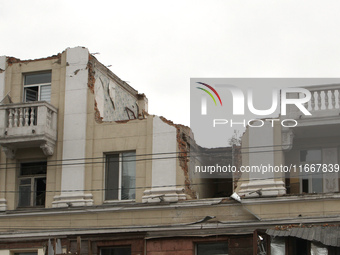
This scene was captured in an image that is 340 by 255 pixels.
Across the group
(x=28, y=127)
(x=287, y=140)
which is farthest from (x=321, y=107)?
(x=28, y=127)

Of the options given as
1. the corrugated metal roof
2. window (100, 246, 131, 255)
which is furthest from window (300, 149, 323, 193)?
window (100, 246, 131, 255)

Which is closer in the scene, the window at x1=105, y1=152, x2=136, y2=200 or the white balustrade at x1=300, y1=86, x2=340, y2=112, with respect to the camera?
the white balustrade at x1=300, y1=86, x2=340, y2=112

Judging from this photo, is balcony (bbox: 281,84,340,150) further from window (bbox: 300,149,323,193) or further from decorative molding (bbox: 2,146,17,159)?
decorative molding (bbox: 2,146,17,159)

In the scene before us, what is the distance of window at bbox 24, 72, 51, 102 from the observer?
26500mm

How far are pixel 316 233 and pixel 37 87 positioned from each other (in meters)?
11.6

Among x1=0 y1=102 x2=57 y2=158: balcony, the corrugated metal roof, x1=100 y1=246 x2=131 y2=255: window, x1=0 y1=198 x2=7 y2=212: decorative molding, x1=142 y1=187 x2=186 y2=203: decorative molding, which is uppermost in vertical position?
x1=0 y1=102 x2=57 y2=158: balcony

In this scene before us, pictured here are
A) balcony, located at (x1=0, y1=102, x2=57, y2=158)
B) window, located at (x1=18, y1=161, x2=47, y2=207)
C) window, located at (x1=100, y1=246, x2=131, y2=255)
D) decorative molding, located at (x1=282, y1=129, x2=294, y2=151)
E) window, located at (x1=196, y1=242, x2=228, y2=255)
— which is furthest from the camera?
window, located at (x1=18, y1=161, x2=47, y2=207)

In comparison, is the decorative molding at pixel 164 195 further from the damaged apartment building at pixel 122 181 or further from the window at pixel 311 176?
the window at pixel 311 176

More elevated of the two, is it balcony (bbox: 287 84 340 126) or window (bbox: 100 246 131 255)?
balcony (bbox: 287 84 340 126)

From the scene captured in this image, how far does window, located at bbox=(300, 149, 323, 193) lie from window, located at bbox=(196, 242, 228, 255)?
324cm

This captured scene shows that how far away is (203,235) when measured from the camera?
22938 millimetres

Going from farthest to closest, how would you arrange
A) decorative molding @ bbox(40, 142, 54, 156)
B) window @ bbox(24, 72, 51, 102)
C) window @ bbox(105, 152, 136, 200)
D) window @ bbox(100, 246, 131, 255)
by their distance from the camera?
window @ bbox(24, 72, 51, 102), decorative molding @ bbox(40, 142, 54, 156), window @ bbox(105, 152, 136, 200), window @ bbox(100, 246, 131, 255)

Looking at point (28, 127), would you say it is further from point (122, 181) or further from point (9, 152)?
point (122, 181)

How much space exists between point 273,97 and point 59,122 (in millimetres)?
7506
